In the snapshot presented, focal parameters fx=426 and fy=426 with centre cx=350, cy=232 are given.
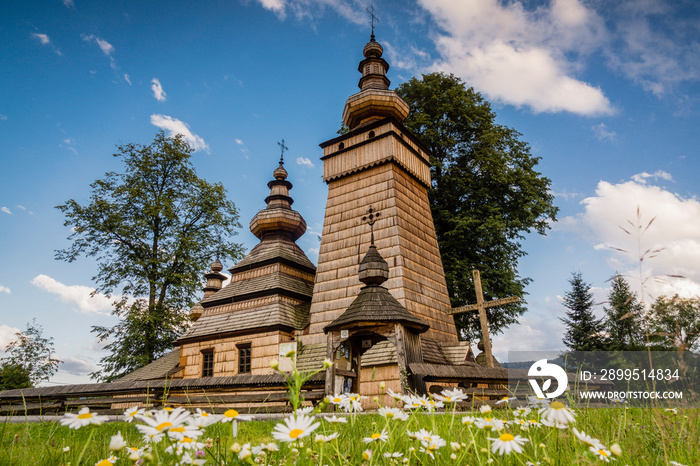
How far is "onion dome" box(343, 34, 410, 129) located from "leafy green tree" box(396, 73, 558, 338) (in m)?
2.35

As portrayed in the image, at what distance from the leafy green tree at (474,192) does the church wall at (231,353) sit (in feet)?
27.8

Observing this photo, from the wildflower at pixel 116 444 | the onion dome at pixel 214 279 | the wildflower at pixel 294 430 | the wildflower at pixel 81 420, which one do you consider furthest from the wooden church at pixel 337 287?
the wildflower at pixel 116 444

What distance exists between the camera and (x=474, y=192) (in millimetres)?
21781

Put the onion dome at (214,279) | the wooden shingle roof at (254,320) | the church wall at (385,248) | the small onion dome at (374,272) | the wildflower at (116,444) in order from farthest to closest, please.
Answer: the onion dome at (214,279) → the wooden shingle roof at (254,320) → the church wall at (385,248) → the small onion dome at (374,272) → the wildflower at (116,444)

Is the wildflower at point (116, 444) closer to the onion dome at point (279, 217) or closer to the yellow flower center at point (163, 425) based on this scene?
the yellow flower center at point (163, 425)

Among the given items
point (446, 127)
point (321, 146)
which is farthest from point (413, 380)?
point (446, 127)

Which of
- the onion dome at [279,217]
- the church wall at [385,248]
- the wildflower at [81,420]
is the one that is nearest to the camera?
the wildflower at [81,420]

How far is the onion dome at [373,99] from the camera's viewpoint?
20109 mm

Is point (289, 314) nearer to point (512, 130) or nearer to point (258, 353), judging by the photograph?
point (258, 353)

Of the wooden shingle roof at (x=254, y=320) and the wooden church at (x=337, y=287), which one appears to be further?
the wooden shingle roof at (x=254, y=320)

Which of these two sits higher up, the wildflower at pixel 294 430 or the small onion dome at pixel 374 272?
the small onion dome at pixel 374 272

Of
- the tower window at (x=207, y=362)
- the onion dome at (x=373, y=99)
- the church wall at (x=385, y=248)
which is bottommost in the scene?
the tower window at (x=207, y=362)

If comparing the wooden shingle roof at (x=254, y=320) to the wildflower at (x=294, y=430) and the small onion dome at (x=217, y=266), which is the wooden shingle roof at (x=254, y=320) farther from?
the wildflower at (x=294, y=430)

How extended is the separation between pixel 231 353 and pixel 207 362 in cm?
171
